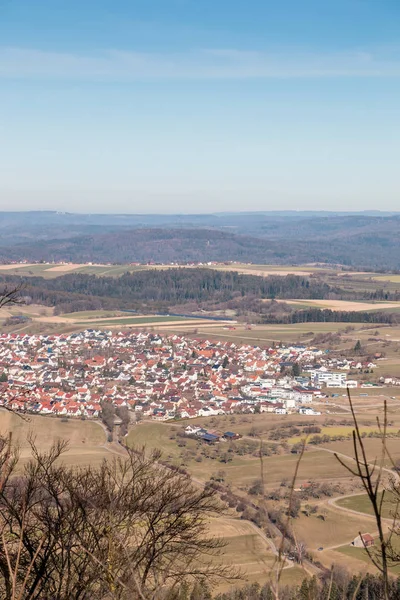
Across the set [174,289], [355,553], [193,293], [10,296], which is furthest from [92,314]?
[10,296]

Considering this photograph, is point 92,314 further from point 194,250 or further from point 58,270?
point 194,250

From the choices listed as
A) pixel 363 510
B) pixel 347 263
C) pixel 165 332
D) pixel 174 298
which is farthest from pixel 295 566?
pixel 347 263

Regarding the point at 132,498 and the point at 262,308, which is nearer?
the point at 132,498

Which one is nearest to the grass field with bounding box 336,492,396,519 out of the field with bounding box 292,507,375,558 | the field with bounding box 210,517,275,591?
the field with bounding box 292,507,375,558

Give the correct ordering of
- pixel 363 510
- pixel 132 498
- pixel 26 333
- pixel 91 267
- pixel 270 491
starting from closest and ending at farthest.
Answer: pixel 132 498
pixel 363 510
pixel 270 491
pixel 26 333
pixel 91 267

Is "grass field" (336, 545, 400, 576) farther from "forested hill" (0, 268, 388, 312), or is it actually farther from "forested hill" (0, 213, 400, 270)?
"forested hill" (0, 213, 400, 270)

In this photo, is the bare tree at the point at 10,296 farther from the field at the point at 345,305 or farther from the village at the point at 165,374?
the field at the point at 345,305

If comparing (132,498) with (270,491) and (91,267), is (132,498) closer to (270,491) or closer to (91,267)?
(270,491)
